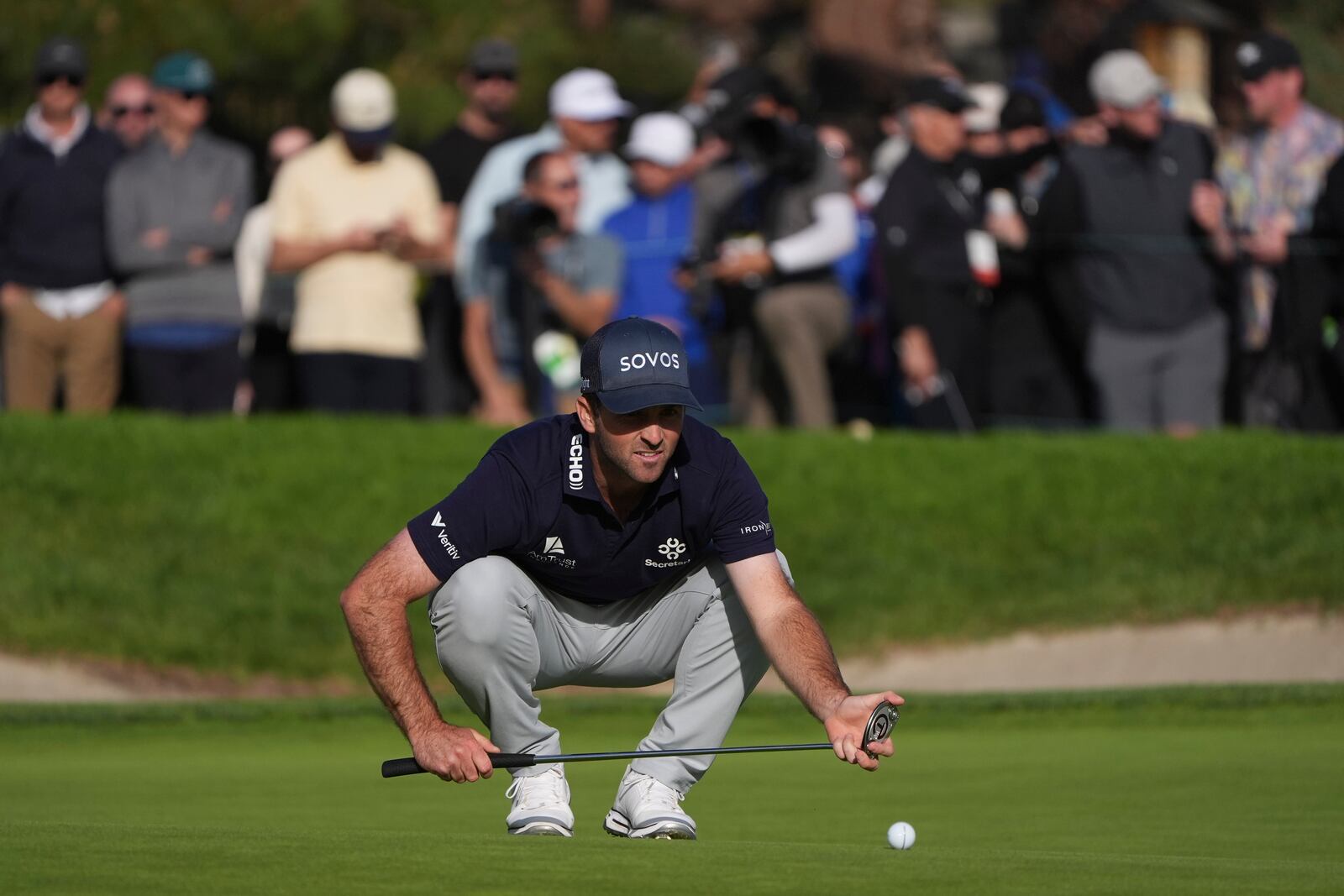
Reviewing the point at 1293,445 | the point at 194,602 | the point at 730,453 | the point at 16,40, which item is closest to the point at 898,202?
the point at 1293,445

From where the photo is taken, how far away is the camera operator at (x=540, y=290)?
12.3 meters

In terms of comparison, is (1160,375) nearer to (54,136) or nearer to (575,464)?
(54,136)

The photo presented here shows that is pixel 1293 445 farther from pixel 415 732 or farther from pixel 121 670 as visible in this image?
pixel 415 732

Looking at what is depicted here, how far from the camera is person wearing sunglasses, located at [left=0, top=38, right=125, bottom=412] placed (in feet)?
41.8

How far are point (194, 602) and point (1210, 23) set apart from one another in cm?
1127

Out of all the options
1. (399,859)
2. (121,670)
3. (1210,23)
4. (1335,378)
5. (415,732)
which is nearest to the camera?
(399,859)

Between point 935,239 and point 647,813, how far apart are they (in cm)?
688

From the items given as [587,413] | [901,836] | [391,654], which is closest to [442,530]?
[391,654]

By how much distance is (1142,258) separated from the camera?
1277 cm

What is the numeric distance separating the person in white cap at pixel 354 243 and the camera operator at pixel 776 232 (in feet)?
5.02

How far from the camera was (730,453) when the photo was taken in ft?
20.7

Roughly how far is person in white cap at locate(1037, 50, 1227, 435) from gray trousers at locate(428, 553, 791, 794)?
257 inches

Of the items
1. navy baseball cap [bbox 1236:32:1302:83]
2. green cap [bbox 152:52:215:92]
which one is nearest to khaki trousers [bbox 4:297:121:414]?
green cap [bbox 152:52:215:92]

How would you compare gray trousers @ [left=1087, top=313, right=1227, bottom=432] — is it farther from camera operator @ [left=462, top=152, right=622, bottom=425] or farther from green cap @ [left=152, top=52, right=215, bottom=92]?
green cap @ [left=152, top=52, right=215, bottom=92]
